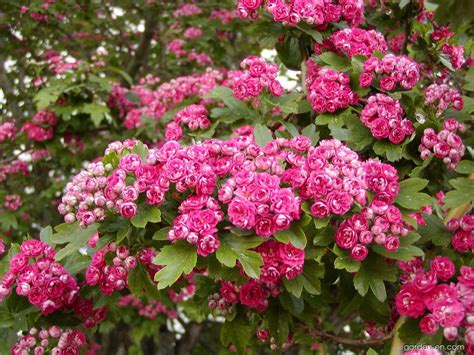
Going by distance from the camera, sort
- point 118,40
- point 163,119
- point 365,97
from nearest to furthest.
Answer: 1. point 365,97
2. point 163,119
3. point 118,40

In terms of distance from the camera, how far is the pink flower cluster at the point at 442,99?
3.15 m

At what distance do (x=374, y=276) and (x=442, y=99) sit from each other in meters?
1.10

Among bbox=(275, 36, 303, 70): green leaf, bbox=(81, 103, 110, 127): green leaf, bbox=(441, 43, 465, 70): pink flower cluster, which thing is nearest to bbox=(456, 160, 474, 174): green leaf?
bbox=(441, 43, 465, 70): pink flower cluster

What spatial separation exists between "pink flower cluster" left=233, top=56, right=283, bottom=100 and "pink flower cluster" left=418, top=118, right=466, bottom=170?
952 millimetres

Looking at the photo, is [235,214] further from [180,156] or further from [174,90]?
[174,90]

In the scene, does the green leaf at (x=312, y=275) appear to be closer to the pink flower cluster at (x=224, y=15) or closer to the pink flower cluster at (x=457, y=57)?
the pink flower cluster at (x=457, y=57)

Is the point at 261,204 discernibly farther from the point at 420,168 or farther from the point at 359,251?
the point at 420,168

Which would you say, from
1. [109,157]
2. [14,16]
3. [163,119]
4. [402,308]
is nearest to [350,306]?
[402,308]

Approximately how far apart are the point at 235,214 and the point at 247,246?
0.14m

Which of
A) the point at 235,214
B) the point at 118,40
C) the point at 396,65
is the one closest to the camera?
the point at 235,214

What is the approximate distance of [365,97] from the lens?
11.0 feet

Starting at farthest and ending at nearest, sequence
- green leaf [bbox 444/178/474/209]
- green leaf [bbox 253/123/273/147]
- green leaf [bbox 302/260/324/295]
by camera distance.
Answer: green leaf [bbox 253/123/273/147] < green leaf [bbox 444/178/474/209] < green leaf [bbox 302/260/324/295]

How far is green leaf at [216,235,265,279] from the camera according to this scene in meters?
2.34

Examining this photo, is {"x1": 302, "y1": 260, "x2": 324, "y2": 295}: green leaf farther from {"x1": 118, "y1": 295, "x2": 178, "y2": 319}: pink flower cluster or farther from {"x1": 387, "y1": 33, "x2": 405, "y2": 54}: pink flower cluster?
{"x1": 118, "y1": 295, "x2": 178, "y2": 319}: pink flower cluster
